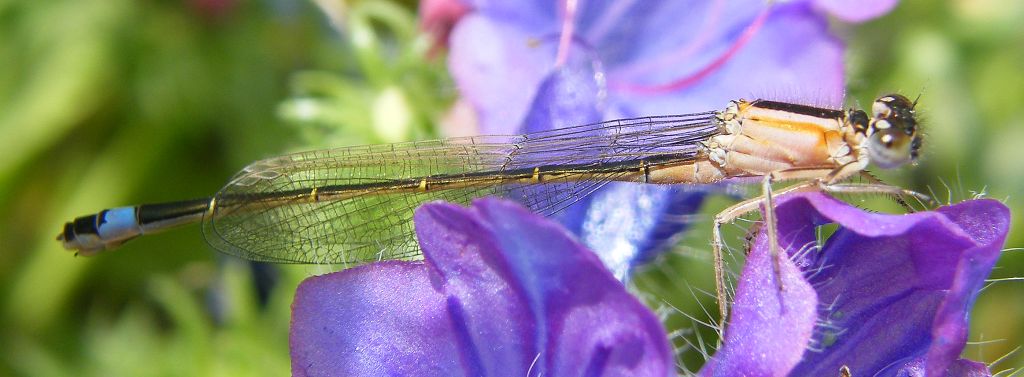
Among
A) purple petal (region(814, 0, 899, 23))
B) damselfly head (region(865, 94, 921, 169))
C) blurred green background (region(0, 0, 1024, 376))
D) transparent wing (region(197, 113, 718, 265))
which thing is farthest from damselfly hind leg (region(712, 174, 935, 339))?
blurred green background (region(0, 0, 1024, 376))

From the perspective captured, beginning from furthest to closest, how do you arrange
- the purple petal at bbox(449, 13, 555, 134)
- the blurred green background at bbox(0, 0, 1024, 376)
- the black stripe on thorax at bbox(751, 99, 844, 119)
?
the blurred green background at bbox(0, 0, 1024, 376) → the purple petal at bbox(449, 13, 555, 134) → the black stripe on thorax at bbox(751, 99, 844, 119)

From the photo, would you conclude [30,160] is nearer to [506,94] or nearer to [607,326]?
[506,94]

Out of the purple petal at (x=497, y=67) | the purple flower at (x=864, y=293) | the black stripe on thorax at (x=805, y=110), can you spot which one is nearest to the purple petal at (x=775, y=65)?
the purple petal at (x=497, y=67)

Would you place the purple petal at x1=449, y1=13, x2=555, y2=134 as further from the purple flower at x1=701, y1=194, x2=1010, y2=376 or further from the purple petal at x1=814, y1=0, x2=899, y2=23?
the purple flower at x1=701, y1=194, x2=1010, y2=376

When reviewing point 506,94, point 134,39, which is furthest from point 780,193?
point 134,39

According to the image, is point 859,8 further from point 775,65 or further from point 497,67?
point 497,67

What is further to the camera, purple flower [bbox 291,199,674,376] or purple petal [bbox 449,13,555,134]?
purple petal [bbox 449,13,555,134]

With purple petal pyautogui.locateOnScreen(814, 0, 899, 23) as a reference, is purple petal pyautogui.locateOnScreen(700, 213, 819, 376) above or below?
below
